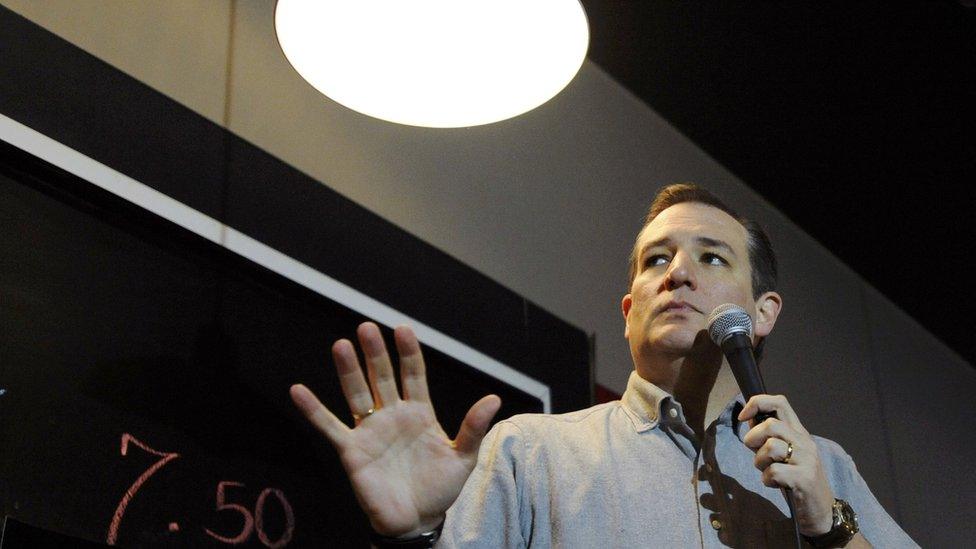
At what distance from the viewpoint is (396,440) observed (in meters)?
1.69

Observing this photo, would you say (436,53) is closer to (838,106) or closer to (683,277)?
(683,277)

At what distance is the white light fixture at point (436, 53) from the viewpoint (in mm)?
2104

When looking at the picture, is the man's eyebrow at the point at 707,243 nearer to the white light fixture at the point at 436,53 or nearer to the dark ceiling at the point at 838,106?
the white light fixture at the point at 436,53

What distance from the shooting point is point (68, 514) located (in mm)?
1886

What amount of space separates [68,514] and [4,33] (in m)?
0.82

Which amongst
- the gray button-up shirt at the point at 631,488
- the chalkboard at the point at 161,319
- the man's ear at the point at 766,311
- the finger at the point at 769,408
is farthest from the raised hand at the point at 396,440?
the man's ear at the point at 766,311

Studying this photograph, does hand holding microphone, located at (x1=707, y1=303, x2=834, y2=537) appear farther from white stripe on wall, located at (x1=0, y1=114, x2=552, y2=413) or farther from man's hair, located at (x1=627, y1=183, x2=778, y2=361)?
white stripe on wall, located at (x1=0, y1=114, x2=552, y2=413)

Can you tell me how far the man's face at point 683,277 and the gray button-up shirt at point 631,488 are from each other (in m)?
0.09

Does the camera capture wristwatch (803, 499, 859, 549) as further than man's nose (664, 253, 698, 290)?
No

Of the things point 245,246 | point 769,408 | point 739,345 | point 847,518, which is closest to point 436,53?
point 245,246

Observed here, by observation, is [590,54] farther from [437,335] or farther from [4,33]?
[4,33]

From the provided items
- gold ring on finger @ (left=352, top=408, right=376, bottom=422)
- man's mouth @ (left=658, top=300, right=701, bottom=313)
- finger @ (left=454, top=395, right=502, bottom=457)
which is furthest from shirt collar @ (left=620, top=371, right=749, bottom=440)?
gold ring on finger @ (left=352, top=408, right=376, bottom=422)

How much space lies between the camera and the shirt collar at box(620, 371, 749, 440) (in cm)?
203

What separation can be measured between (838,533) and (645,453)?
33cm
